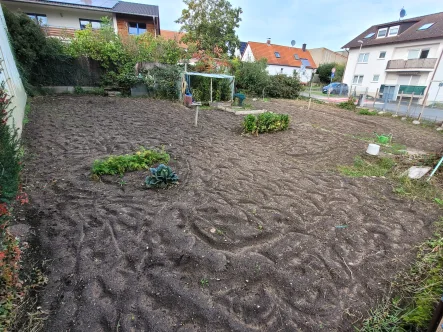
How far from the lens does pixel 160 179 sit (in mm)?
3588

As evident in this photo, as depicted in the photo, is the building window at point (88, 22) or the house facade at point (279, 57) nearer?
the building window at point (88, 22)

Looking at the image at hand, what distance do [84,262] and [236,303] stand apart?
1.52m

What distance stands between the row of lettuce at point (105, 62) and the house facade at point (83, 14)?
311 cm

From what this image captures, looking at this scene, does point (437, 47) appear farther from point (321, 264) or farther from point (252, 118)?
point (321, 264)

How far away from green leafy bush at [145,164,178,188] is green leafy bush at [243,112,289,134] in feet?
12.9

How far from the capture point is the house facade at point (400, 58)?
1920 centimetres

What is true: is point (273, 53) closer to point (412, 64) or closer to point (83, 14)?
point (412, 64)

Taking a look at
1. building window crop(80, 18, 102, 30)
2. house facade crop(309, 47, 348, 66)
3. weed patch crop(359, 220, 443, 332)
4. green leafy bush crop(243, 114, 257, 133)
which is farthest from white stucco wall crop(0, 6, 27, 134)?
house facade crop(309, 47, 348, 66)

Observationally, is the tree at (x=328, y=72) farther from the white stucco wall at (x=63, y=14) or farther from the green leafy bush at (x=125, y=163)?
the green leafy bush at (x=125, y=163)

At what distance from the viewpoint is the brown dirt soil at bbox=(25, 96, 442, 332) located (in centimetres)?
187

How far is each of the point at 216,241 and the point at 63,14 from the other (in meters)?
21.1

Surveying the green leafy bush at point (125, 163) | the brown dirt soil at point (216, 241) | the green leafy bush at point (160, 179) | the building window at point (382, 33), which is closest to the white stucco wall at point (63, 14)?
the brown dirt soil at point (216, 241)

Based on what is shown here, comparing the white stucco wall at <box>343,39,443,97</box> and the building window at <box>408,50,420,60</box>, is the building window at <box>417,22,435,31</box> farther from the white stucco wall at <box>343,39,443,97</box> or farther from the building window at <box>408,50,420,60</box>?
the building window at <box>408,50,420,60</box>

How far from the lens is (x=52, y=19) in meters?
16.1
